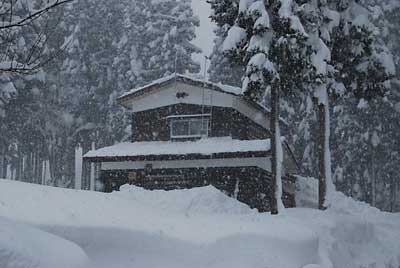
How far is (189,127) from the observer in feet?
86.9

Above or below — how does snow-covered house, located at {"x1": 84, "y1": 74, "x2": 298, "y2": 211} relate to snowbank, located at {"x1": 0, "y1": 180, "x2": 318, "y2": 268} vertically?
above

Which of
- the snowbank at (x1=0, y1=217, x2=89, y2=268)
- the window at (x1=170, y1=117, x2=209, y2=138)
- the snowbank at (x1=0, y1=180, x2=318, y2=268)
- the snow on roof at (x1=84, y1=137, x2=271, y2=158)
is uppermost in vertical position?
the window at (x1=170, y1=117, x2=209, y2=138)

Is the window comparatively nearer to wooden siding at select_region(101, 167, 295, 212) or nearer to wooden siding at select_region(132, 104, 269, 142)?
wooden siding at select_region(132, 104, 269, 142)

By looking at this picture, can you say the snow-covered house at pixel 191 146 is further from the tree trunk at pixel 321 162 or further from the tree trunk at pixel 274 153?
the tree trunk at pixel 274 153

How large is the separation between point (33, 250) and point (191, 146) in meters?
18.2

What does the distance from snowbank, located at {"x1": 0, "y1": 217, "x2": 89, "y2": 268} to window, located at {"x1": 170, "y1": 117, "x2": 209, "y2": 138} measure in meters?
18.7

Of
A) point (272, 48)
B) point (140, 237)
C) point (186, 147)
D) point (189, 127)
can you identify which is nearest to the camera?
point (140, 237)

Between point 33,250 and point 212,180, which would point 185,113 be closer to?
point 212,180

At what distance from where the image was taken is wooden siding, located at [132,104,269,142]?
2591 centimetres

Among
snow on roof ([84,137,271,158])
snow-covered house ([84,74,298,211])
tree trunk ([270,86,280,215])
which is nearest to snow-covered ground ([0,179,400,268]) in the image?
tree trunk ([270,86,280,215])

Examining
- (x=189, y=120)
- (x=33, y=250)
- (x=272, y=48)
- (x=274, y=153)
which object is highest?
Answer: (x=272, y=48)

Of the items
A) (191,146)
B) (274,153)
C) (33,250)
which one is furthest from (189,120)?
(33,250)

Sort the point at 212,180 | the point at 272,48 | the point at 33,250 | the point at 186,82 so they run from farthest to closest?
the point at 186,82 < the point at 212,180 < the point at 272,48 < the point at 33,250

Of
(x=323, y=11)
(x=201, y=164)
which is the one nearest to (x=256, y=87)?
(x=323, y=11)
